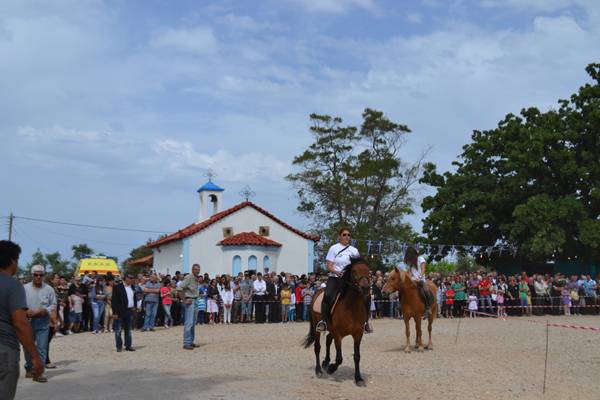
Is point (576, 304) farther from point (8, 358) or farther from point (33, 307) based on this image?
point (8, 358)

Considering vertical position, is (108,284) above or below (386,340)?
above

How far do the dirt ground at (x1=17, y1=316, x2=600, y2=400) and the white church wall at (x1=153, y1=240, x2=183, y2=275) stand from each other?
1015 inches

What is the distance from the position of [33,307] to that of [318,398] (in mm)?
5781

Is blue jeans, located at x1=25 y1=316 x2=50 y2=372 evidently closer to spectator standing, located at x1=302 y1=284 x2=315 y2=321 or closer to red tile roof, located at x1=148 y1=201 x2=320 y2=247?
spectator standing, located at x1=302 y1=284 x2=315 y2=321

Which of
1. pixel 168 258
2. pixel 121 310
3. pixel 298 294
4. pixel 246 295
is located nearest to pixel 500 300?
pixel 298 294

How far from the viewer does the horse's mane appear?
11.4 metres

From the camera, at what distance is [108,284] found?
22.2 metres

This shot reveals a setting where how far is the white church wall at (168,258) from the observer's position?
47.1m

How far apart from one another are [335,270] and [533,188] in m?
31.4

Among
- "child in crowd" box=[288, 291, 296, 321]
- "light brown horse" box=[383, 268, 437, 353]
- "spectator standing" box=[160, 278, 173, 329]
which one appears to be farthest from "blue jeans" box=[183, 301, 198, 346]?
"child in crowd" box=[288, 291, 296, 321]

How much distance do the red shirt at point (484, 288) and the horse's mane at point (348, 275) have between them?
21.6 meters

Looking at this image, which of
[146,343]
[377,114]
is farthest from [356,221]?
[146,343]

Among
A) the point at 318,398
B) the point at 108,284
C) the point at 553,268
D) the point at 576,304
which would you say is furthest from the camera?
the point at 553,268

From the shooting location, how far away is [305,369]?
43.3 feet
